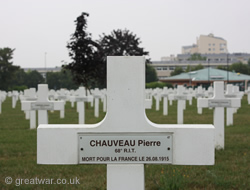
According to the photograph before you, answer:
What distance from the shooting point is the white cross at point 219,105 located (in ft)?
26.7

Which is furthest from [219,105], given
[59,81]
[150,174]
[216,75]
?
[59,81]

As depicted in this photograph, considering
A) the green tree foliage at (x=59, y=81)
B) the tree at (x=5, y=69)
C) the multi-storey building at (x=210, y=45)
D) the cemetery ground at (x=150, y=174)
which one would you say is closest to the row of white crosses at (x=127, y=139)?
the cemetery ground at (x=150, y=174)

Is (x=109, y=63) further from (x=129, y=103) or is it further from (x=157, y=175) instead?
(x=157, y=175)

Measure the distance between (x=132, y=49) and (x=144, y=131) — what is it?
32.7m

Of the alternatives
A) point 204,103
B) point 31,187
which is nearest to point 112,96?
point 31,187

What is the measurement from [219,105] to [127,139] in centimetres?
563

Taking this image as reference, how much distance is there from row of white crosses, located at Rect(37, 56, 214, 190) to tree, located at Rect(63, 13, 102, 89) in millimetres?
20455

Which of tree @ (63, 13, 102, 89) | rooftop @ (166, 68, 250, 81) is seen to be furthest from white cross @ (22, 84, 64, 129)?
rooftop @ (166, 68, 250, 81)

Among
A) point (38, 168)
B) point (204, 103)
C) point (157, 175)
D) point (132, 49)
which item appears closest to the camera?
point (157, 175)

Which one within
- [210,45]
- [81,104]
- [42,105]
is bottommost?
[81,104]

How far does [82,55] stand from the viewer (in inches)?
929

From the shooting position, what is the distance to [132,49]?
117 feet

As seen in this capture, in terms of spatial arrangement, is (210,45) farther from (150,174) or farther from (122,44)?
(150,174)

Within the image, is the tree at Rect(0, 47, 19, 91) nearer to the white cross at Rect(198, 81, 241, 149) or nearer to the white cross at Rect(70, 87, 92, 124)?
the white cross at Rect(70, 87, 92, 124)
